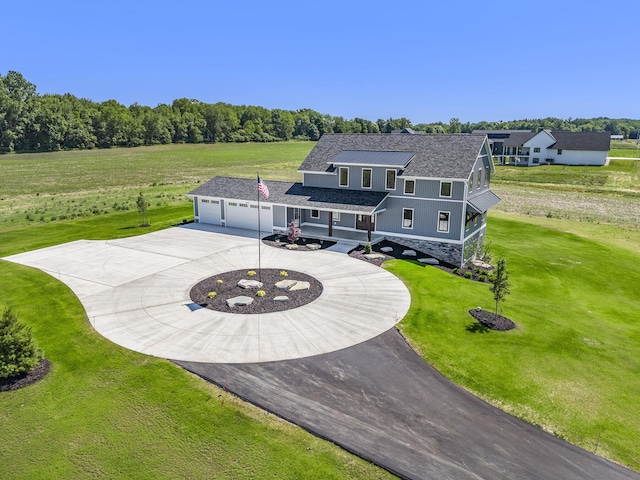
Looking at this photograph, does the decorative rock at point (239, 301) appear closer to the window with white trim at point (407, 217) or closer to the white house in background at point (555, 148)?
the window with white trim at point (407, 217)

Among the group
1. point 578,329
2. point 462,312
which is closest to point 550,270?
point 578,329

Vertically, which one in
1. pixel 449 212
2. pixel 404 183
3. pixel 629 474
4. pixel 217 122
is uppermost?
pixel 217 122

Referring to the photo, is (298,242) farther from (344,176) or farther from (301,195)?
(344,176)

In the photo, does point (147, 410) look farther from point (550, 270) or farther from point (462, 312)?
point (550, 270)

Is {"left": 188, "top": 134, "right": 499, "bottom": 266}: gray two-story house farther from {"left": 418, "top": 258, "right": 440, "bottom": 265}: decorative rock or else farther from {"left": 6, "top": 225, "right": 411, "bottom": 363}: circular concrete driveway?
{"left": 6, "top": 225, "right": 411, "bottom": 363}: circular concrete driveway

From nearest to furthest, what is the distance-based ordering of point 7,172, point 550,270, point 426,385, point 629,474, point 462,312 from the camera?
point 629,474 → point 426,385 → point 462,312 → point 550,270 → point 7,172

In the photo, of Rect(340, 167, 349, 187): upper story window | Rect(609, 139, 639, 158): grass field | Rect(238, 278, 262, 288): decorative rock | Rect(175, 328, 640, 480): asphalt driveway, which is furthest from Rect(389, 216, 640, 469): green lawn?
Rect(609, 139, 639, 158): grass field

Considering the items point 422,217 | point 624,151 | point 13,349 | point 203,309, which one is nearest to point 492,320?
point 422,217

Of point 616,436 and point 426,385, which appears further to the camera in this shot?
point 426,385
